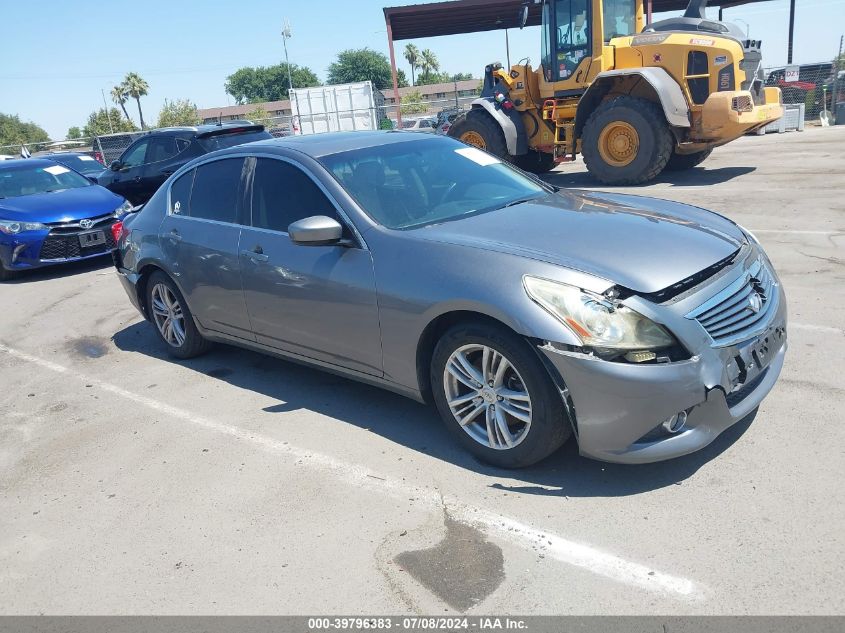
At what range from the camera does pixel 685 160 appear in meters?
13.5

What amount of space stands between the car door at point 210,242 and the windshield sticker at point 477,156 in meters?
1.52

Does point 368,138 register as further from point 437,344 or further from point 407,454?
point 407,454

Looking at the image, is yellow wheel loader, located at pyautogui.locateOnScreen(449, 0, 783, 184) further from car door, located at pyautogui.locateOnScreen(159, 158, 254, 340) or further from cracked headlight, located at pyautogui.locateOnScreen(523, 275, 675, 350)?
cracked headlight, located at pyautogui.locateOnScreen(523, 275, 675, 350)

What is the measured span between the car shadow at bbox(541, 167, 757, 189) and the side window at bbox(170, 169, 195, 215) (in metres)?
8.58

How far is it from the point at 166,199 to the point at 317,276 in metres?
2.15

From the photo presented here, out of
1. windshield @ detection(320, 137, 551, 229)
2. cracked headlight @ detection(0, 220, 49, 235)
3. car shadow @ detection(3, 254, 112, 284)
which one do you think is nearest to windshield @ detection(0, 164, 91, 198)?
cracked headlight @ detection(0, 220, 49, 235)

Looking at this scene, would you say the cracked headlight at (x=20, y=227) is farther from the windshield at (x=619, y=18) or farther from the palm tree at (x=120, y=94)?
the palm tree at (x=120, y=94)

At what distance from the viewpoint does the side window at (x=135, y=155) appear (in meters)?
12.6

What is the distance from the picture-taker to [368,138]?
4.93m

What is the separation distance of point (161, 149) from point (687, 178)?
8.99 m

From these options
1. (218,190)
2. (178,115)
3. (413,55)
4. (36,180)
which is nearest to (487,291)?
(218,190)

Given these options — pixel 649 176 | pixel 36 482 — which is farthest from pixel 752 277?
pixel 649 176

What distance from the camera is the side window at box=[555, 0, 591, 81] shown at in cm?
1236

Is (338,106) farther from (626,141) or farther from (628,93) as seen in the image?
(626,141)
